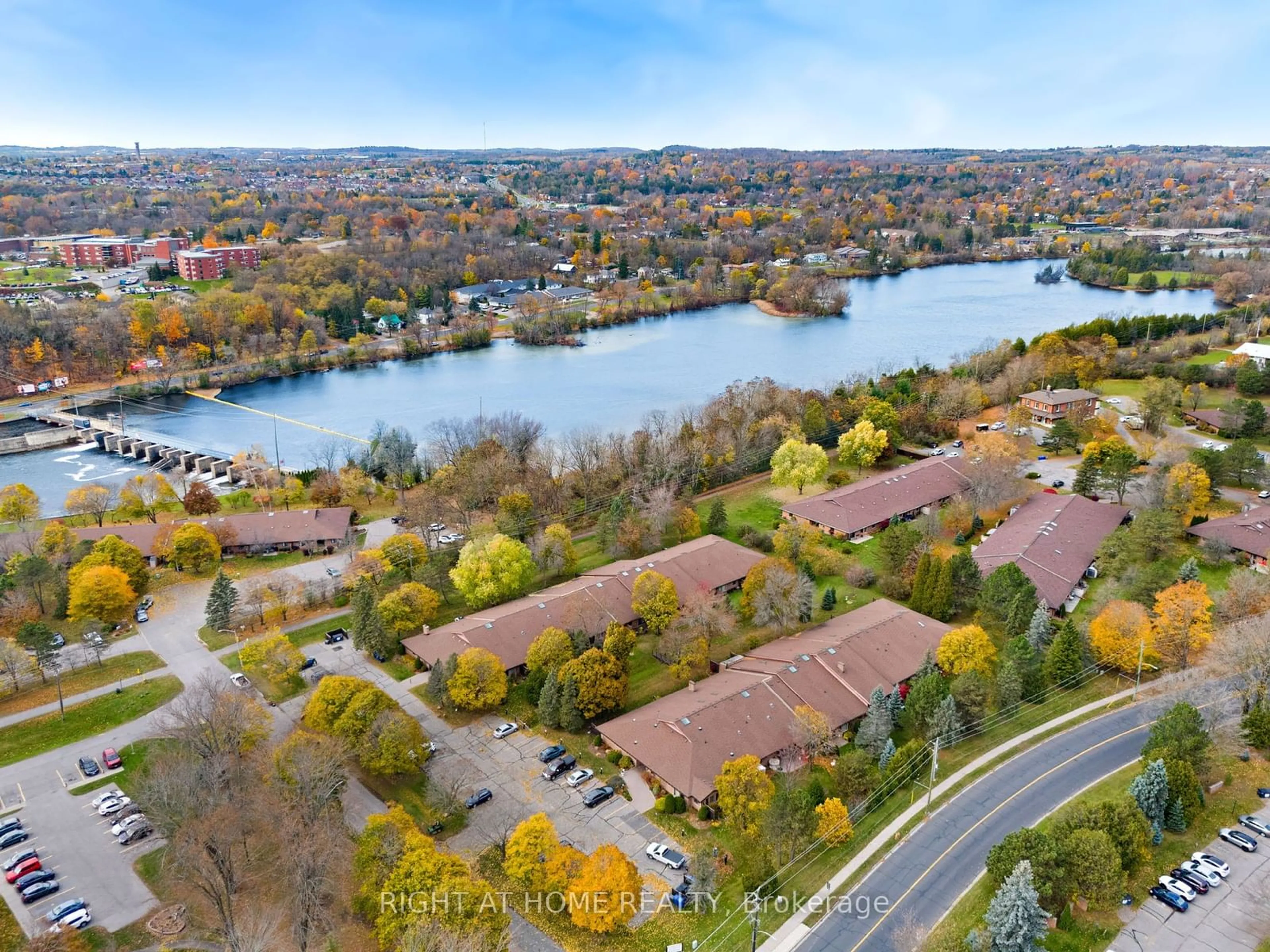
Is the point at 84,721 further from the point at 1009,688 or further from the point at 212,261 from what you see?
the point at 212,261

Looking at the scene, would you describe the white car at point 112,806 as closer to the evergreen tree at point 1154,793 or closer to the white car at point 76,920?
the white car at point 76,920

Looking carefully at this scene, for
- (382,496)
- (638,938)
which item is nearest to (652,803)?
(638,938)

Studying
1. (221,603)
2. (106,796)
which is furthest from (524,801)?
(221,603)

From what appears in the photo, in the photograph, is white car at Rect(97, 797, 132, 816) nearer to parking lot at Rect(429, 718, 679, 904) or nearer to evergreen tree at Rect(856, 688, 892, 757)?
parking lot at Rect(429, 718, 679, 904)

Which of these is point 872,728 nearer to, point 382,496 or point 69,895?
point 69,895

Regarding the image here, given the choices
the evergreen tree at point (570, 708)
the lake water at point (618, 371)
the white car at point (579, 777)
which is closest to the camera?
the white car at point (579, 777)

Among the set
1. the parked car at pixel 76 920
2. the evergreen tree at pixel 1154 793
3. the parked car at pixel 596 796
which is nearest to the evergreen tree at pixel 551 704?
the parked car at pixel 596 796
